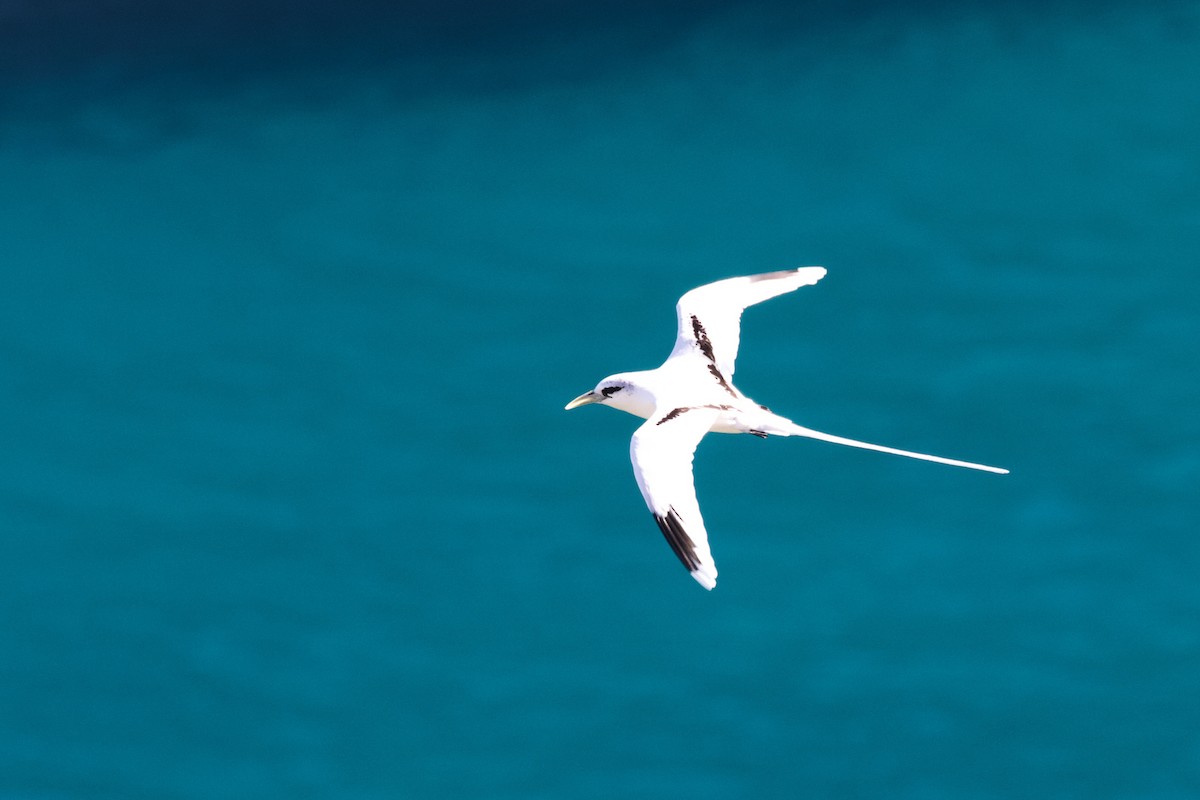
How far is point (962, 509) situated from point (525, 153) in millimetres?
6510

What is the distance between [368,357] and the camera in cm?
1927

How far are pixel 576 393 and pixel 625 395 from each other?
4892 millimetres

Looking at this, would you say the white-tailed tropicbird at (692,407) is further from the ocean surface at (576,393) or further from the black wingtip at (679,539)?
the ocean surface at (576,393)

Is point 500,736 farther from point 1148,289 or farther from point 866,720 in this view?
point 1148,289

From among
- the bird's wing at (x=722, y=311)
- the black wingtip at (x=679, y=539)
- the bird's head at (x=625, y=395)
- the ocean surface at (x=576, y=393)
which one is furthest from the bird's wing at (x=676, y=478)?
the ocean surface at (x=576, y=393)

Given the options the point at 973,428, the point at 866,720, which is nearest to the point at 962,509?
the point at 973,428

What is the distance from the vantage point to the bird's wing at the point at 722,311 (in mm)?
14242

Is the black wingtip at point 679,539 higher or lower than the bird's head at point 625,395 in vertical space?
lower

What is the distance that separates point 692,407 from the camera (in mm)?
Answer: 13000

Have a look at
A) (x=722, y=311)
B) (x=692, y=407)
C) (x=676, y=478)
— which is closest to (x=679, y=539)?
(x=676, y=478)

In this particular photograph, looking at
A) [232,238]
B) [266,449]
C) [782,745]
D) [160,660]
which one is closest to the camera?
[782,745]

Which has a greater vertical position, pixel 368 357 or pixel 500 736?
pixel 368 357

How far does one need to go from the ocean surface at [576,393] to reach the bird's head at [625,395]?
11.0ft

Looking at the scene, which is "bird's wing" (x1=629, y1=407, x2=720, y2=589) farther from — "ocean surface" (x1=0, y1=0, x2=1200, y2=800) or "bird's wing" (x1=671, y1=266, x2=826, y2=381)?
"ocean surface" (x1=0, y1=0, x2=1200, y2=800)
